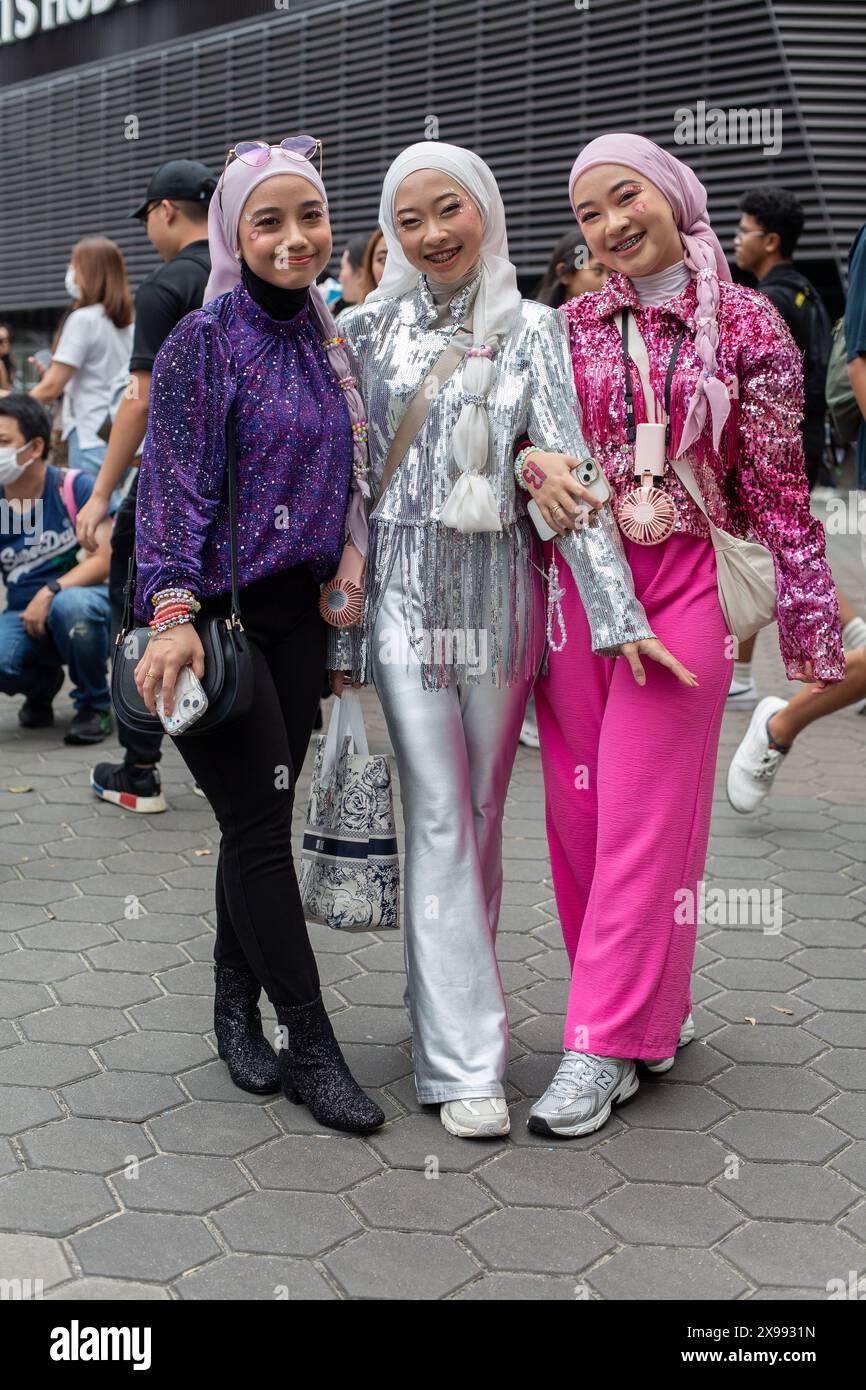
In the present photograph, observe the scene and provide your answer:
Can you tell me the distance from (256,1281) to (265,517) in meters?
1.36

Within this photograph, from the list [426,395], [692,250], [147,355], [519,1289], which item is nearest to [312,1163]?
[519,1289]

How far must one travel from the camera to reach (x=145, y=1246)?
2.42 m

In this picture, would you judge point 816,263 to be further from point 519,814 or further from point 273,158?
point 273,158

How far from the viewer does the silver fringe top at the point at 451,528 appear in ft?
9.08

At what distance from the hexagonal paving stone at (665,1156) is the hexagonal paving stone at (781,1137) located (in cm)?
5

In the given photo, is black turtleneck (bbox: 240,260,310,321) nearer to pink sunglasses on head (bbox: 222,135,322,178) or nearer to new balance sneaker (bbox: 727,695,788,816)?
pink sunglasses on head (bbox: 222,135,322,178)

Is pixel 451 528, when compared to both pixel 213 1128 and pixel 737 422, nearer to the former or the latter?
pixel 737 422

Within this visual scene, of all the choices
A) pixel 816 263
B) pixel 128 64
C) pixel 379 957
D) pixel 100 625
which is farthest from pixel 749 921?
pixel 128 64

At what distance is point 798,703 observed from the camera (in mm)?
4734

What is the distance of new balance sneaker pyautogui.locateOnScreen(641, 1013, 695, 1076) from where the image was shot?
10.1 feet

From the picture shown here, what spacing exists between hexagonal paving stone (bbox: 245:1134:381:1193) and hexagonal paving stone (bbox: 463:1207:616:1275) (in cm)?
30

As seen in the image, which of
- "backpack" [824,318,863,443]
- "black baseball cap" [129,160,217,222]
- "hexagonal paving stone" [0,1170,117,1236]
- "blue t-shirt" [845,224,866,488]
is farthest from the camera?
"backpack" [824,318,863,443]

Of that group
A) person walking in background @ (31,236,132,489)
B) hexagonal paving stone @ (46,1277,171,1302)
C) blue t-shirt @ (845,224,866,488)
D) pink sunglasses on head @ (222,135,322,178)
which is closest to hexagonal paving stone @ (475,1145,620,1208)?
hexagonal paving stone @ (46,1277,171,1302)

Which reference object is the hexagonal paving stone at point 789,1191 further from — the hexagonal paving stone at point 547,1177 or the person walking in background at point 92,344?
the person walking in background at point 92,344
